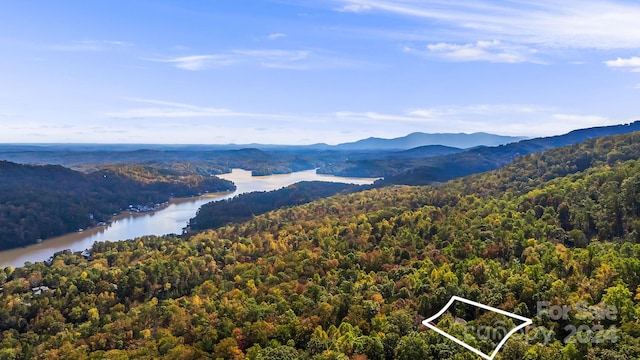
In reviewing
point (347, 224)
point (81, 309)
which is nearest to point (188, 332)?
point (81, 309)

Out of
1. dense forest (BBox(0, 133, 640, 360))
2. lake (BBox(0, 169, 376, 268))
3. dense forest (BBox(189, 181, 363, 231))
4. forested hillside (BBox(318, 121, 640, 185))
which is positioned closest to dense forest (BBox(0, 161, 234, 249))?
lake (BBox(0, 169, 376, 268))

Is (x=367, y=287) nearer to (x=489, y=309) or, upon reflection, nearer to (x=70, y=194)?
(x=489, y=309)

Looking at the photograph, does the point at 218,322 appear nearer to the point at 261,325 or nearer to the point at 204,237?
the point at 261,325

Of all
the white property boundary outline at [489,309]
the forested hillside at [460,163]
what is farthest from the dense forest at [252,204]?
the white property boundary outline at [489,309]

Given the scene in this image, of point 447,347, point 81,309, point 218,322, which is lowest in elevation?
point 81,309

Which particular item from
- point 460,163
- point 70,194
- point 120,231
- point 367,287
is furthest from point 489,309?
point 460,163

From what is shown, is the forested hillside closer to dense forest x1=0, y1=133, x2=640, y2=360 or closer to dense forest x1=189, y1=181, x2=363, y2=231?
dense forest x1=189, y1=181, x2=363, y2=231
